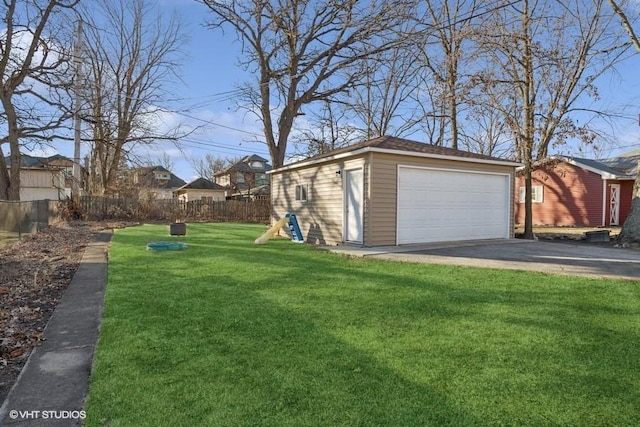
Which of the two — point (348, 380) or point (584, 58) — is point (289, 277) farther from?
point (584, 58)

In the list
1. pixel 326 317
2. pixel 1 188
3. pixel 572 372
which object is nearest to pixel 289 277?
pixel 326 317

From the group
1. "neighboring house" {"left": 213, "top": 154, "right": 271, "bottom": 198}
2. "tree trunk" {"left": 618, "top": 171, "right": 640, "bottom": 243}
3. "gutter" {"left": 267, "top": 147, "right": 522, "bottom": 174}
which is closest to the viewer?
"gutter" {"left": 267, "top": 147, "right": 522, "bottom": 174}

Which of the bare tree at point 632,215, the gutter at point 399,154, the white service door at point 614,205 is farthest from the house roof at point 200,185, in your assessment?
the bare tree at point 632,215

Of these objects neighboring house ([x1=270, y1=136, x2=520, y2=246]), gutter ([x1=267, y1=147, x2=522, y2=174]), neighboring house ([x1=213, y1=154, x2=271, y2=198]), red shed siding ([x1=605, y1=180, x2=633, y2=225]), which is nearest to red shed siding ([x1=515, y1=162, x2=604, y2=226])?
red shed siding ([x1=605, y1=180, x2=633, y2=225])

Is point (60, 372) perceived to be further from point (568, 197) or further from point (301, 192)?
point (568, 197)

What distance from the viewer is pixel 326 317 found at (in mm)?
4320

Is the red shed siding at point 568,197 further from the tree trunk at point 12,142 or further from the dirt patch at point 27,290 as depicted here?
the tree trunk at point 12,142

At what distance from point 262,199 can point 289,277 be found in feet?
60.8

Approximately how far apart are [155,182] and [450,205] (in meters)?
36.3

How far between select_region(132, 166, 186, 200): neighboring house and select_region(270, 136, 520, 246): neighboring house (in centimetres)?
1411

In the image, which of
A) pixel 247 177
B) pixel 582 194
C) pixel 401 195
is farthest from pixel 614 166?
pixel 247 177

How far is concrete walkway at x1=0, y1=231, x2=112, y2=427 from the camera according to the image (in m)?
2.48

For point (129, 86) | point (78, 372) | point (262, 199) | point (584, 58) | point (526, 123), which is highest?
point (129, 86)

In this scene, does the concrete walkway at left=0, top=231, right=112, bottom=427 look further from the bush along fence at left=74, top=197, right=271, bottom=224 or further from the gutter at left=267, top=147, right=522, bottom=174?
the bush along fence at left=74, top=197, right=271, bottom=224
